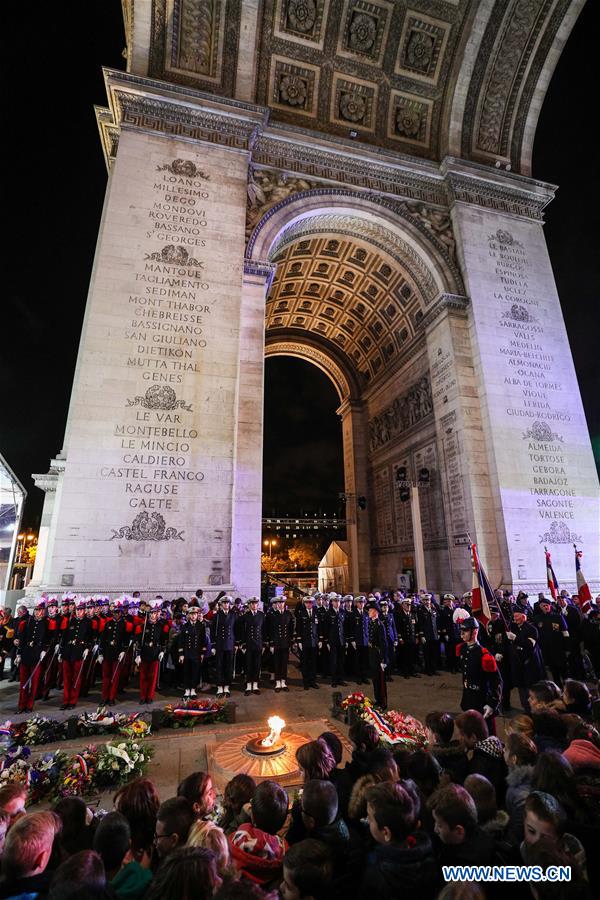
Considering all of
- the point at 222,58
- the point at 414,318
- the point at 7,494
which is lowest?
the point at 7,494

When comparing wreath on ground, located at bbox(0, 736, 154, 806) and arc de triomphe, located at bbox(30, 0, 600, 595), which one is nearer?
wreath on ground, located at bbox(0, 736, 154, 806)

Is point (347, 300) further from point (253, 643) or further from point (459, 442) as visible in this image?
point (253, 643)

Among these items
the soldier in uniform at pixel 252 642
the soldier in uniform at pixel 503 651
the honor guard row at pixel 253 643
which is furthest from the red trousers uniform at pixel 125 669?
the soldier in uniform at pixel 503 651

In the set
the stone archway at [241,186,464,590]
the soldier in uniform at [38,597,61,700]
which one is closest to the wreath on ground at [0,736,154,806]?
the soldier in uniform at [38,597,61,700]

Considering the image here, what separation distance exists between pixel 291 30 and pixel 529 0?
10.1m

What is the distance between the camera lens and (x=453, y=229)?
18.4m

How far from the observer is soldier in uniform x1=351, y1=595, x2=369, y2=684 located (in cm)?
974

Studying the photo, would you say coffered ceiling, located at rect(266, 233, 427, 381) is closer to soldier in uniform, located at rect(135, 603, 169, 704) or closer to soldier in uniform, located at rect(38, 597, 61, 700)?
soldier in uniform, located at rect(135, 603, 169, 704)

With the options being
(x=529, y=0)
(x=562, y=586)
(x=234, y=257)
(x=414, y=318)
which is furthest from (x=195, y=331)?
(x=529, y=0)

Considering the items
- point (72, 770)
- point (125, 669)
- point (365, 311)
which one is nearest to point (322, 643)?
point (125, 669)

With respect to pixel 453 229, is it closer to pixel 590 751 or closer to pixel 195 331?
pixel 195 331

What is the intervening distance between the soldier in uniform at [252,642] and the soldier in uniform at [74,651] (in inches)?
120

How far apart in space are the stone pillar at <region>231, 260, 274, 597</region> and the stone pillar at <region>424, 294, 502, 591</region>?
7.27m

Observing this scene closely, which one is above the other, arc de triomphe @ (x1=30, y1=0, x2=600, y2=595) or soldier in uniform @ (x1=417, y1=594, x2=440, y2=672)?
arc de triomphe @ (x1=30, y1=0, x2=600, y2=595)
